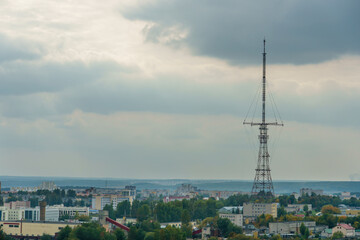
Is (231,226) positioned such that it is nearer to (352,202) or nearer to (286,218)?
(286,218)

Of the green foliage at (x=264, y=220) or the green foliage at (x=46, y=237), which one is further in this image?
the green foliage at (x=264, y=220)

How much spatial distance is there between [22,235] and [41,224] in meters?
2.38

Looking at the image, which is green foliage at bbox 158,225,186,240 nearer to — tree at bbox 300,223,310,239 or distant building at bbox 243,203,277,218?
tree at bbox 300,223,310,239

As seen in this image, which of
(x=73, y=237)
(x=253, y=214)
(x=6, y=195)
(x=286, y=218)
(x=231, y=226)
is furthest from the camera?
(x=6, y=195)

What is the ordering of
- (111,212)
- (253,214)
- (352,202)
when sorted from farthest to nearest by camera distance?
(352,202) → (111,212) → (253,214)

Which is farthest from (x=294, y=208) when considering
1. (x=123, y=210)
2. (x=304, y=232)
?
(x=304, y=232)

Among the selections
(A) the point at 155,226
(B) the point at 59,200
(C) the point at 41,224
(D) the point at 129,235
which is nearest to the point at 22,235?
(C) the point at 41,224

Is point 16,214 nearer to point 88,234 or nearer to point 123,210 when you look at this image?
point 123,210

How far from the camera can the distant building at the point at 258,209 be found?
10312 centimetres

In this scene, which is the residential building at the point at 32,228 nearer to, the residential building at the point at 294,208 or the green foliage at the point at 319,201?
the residential building at the point at 294,208

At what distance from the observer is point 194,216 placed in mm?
107875

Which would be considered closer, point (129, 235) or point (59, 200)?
point (129, 235)

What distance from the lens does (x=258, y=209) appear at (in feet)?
343

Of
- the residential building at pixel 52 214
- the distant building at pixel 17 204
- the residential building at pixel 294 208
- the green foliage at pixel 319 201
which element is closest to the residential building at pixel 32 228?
Answer: the residential building at pixel 52 214
